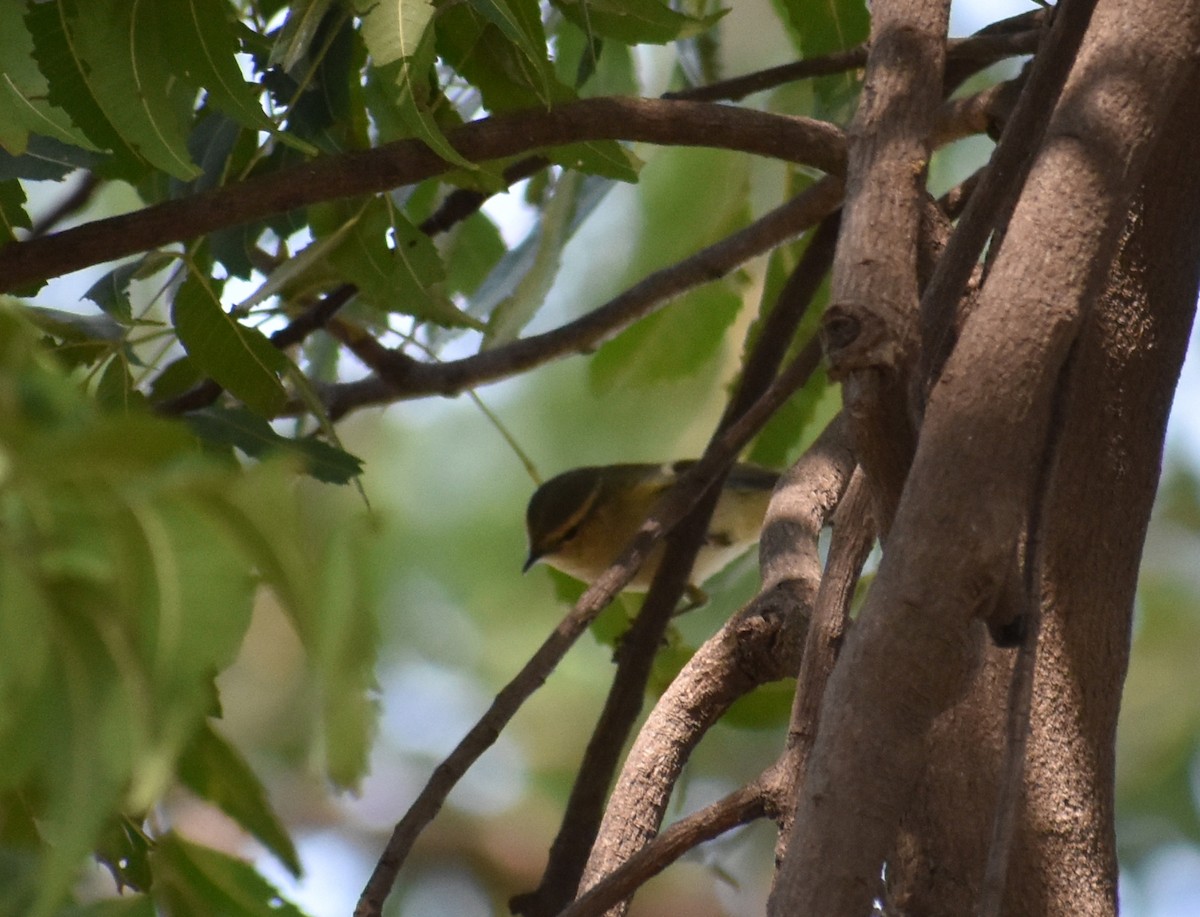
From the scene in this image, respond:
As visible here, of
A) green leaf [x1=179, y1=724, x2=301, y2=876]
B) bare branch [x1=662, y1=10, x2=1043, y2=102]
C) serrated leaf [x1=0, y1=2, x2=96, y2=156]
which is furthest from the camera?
bare branch [x1=662, y1=10, x2=1043, y2=102]

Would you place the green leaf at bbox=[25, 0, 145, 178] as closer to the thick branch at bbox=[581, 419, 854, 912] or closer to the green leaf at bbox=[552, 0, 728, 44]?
the green leaf at bbox=[552, 0, 728, 44]

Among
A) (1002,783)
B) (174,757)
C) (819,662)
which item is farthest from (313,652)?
(819,662)

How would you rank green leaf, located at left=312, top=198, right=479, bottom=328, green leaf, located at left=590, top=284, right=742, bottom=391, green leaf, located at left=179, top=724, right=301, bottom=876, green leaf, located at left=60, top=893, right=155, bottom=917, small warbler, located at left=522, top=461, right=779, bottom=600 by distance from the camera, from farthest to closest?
small warbler, located at left=522, top=461, right=779, bottom=600, green leaf, located at left=590, top=284, right=742, bottom=391, green leaf, located at left=312, top=198, right=479, bottom=328, green leaf, located at left=179, top=724, right=301, bottom=876, green leaf, located at left=60, top=893, right=155, bottom=917

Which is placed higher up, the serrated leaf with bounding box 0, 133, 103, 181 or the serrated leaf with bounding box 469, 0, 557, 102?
the serrated leaf with bounding box 469, 0, 557, 102

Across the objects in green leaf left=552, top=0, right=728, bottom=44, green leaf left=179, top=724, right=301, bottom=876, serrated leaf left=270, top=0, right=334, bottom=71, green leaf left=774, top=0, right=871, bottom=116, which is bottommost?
green leaf left=179, top=724, right=301, bottom=876

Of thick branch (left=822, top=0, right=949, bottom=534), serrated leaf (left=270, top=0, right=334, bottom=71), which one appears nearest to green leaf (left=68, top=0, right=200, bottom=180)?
serrated leaf (left=270, top=0, right=334, bottom=71)

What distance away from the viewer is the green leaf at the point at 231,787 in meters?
Result: 0.75

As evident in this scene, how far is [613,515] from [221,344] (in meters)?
2.70

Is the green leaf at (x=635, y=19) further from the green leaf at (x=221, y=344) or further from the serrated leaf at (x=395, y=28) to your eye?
the green leaf at (x=221, y=344)

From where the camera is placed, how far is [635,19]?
1359mm

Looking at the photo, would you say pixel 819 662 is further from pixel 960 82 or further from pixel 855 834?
pixel 960 82

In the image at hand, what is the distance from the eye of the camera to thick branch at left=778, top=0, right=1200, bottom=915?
2.48ft

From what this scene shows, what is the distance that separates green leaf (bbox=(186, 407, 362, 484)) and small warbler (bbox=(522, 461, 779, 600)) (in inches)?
97.3

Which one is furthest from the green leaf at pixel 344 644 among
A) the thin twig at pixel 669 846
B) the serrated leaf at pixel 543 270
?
the serrated leaf at pixel 543 270
